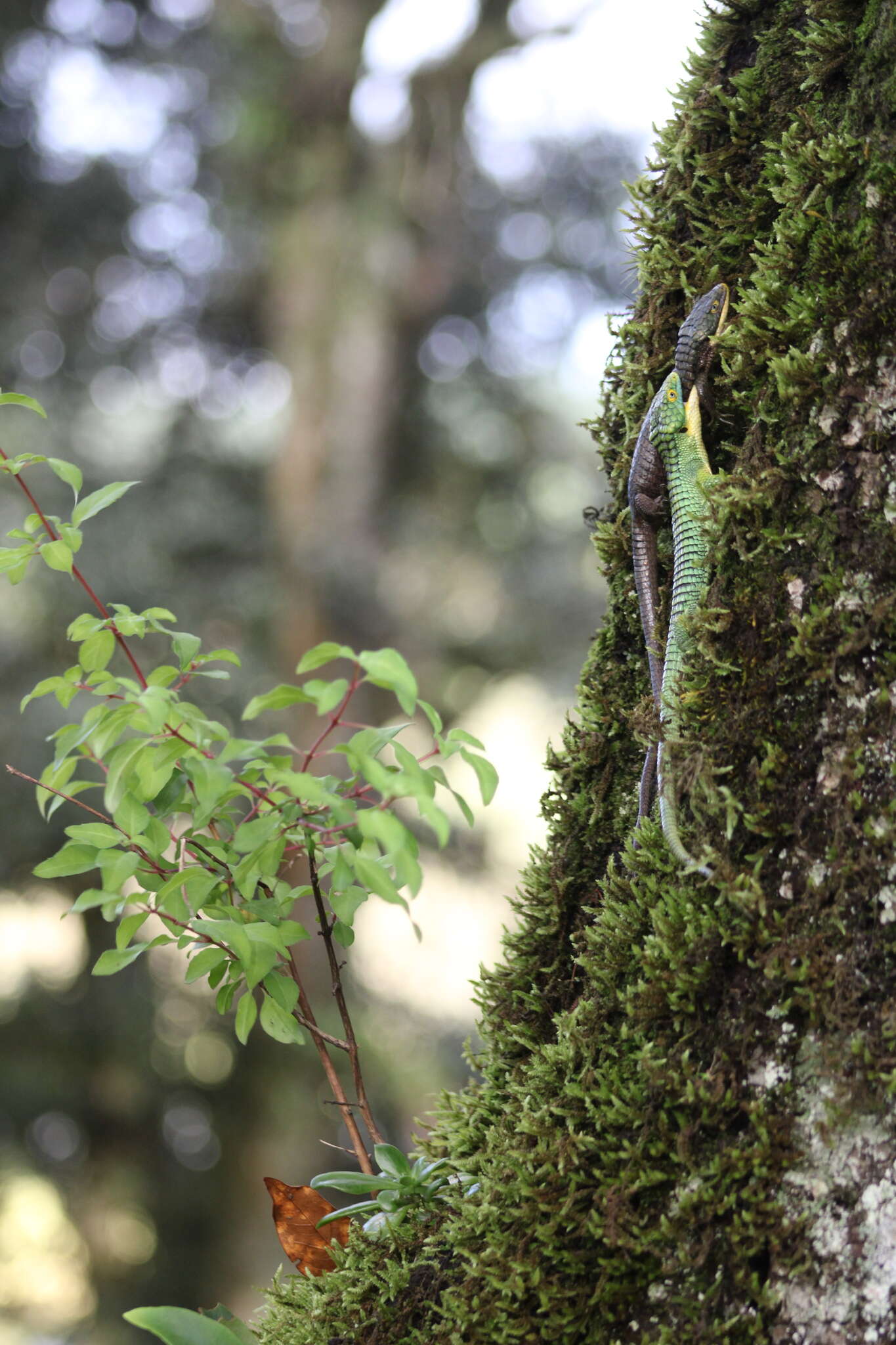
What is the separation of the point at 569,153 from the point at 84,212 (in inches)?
148

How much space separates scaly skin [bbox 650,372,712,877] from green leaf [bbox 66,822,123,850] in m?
0.62

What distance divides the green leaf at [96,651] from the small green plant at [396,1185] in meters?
0.69

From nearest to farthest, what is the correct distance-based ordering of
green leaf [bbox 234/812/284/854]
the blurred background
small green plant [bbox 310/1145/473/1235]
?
green leaf [bbox 234/812/284/854] → small green plant [bbox 310/1145/473/1235] → the blurred background

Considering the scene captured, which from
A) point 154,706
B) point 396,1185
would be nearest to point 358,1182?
point 396,1185

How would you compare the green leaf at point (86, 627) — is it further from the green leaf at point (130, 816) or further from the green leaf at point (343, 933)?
the green leaf at point (343, 933)

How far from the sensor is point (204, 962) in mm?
1185

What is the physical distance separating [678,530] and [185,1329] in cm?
108

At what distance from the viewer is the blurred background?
20.1ft

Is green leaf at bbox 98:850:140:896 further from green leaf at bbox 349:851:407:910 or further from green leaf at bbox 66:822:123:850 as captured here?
green leaf at bbox 349:851:407:910

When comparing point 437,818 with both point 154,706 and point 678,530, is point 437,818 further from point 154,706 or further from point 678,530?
point 678,530

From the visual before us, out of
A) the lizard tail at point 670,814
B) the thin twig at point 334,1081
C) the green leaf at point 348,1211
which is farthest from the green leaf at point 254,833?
the green leaf at point 348,1211

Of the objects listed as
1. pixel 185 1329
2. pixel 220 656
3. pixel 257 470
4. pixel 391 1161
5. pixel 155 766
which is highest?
pixel 257 470

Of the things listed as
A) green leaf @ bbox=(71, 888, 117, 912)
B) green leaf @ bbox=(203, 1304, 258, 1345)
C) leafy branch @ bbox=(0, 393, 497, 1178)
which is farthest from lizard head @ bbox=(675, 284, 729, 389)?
green leaf @ bbox=(203, 1304, 258, 1345)

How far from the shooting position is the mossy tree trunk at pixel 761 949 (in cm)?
91
